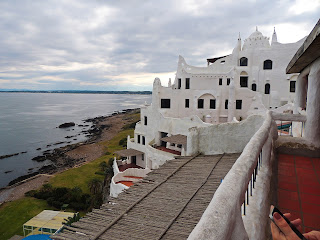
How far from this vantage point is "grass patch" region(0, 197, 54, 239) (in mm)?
22172

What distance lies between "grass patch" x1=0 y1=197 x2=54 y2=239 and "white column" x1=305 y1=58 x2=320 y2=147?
2468 centimetres

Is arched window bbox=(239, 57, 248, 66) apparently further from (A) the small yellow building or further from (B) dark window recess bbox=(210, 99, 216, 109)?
(A) the small yellow building

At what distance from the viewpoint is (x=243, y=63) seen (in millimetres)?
36188

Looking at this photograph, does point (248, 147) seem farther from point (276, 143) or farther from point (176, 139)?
point (176, 139)

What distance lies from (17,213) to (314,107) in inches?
1167

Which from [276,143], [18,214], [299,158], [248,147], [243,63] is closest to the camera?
[248,147]

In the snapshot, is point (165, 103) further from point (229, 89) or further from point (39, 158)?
point (39, 158)

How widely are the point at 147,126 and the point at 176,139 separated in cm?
761

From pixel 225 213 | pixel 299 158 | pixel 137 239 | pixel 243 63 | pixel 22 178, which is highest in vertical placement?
pixel 243 63

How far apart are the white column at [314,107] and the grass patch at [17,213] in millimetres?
24682

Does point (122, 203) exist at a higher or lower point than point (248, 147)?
lower

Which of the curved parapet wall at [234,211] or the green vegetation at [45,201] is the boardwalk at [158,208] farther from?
the green vegetation at [45,201]

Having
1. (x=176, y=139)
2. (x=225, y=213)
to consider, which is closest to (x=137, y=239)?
(x=225, y=213)

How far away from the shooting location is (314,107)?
6402 millimetres
